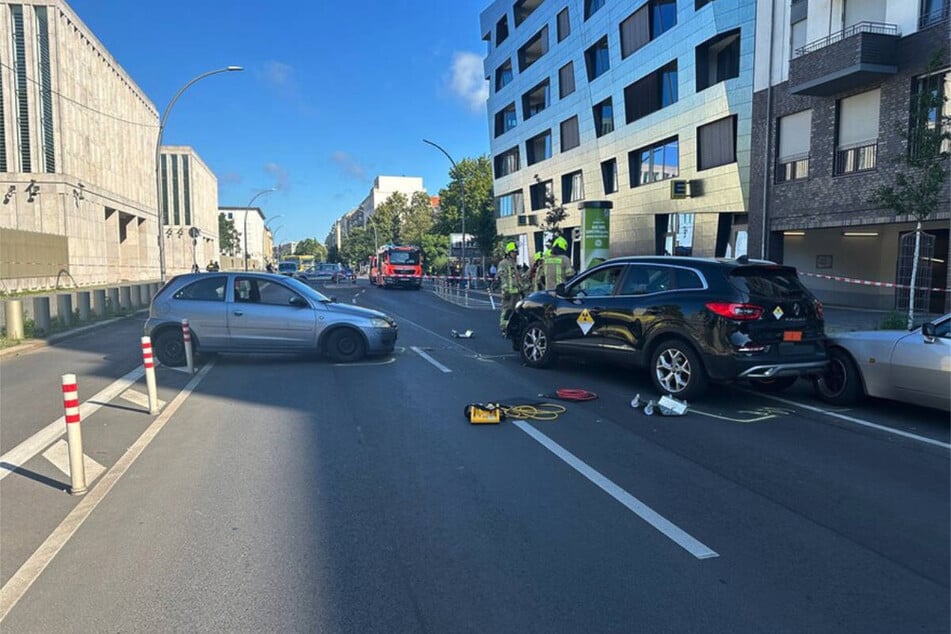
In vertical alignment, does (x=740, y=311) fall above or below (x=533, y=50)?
below

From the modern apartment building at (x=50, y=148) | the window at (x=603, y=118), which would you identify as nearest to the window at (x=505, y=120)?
the window at (x=603, y=118)

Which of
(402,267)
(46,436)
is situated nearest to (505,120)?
(402,267)

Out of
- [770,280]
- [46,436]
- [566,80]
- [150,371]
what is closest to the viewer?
[46,436]

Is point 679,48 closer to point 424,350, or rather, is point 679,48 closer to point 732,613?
point 424,350

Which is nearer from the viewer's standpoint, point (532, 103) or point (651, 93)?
point (651, 93)

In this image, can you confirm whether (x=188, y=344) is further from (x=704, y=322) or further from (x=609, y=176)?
(x=609, y=176)

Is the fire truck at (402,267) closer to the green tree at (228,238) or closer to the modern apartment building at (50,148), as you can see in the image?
the modern apartment building at (50,148)

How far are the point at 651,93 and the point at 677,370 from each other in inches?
979

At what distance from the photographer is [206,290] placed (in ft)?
35.9

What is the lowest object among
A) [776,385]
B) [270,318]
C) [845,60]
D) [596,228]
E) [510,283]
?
[776,385]

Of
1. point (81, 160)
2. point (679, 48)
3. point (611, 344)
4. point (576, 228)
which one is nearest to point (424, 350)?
point (611, 344)

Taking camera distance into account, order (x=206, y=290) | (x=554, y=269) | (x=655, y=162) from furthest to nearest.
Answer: (x=655, y=162) → (x=554, y=269) → (x=206, y=290)

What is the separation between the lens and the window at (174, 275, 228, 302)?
429 inches

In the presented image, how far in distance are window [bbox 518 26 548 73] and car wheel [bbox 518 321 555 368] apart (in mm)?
34637
